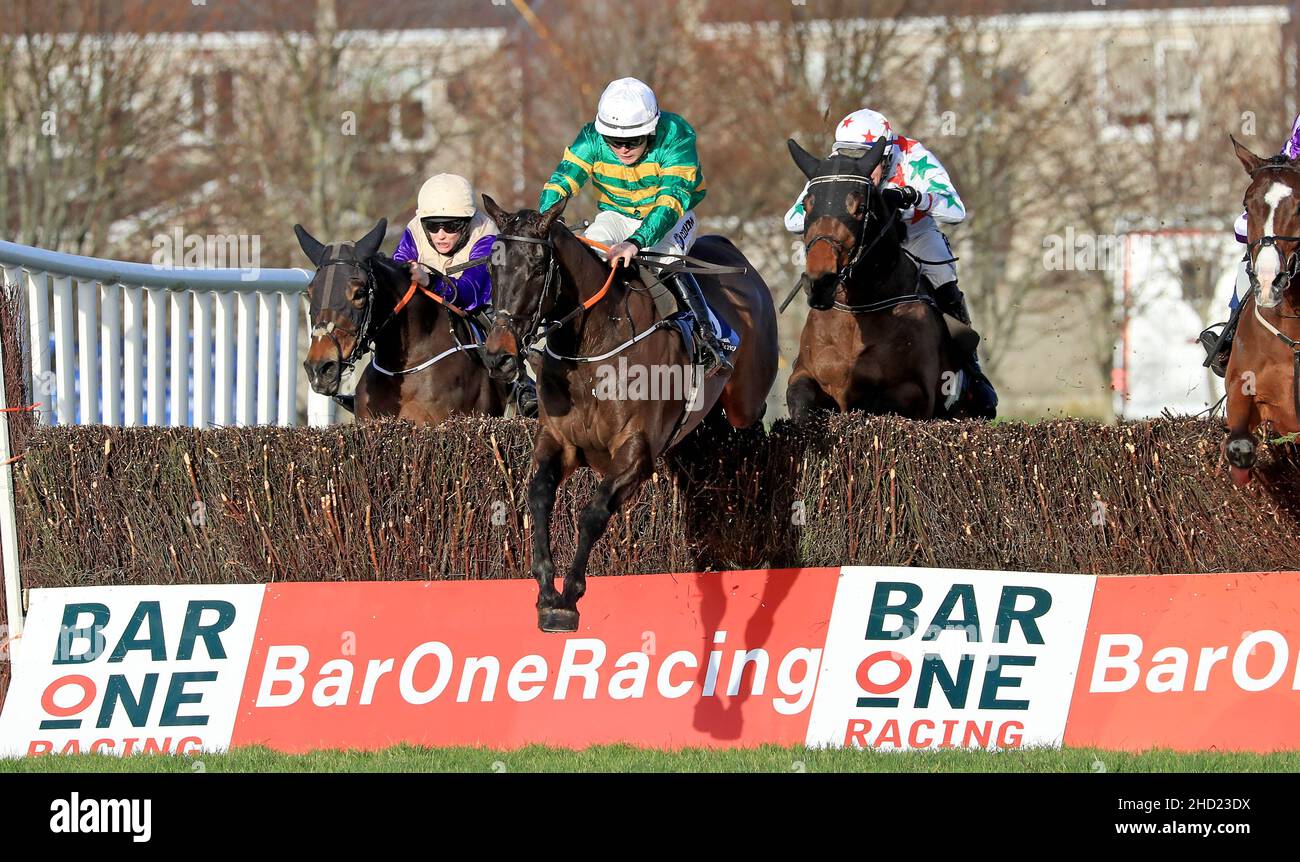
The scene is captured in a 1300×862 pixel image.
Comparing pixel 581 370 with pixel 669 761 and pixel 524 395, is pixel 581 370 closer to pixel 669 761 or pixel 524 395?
pixel 669 761

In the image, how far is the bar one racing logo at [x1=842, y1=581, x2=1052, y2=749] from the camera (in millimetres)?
6988

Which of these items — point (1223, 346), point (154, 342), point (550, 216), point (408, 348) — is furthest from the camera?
point (154, 342)

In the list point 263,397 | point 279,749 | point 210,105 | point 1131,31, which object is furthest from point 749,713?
point 1131,31

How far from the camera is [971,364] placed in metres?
9.88

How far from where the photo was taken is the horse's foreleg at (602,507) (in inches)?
249

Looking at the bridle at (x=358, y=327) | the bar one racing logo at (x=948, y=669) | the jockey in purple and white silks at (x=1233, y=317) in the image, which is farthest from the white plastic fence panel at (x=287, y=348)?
the jockey in purple and white silks at (x=1233, y=317)

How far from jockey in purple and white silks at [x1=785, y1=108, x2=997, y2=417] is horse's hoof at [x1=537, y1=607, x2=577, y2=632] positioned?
10.3ft

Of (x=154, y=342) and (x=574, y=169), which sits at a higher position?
(x=574, y=169)

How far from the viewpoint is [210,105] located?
2138cm

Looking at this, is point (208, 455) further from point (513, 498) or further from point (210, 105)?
point (210, 105)

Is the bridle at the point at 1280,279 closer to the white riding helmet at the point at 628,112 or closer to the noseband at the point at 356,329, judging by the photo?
the white riding helmet at the point at 628,112

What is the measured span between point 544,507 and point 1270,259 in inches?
110

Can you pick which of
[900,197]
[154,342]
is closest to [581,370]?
[900,197]

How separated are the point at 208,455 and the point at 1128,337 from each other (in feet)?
61.5
